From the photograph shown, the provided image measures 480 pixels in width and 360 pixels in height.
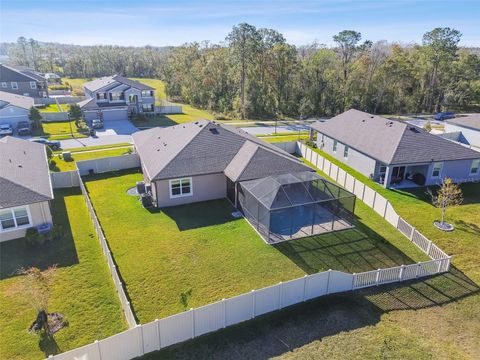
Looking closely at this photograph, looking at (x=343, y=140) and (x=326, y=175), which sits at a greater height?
(x=343, y=140)

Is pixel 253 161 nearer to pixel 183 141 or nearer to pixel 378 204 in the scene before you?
pixel 183 141

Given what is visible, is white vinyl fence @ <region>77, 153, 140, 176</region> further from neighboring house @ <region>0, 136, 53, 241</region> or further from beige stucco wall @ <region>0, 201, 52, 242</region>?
beige stucco wall @ <region>0, 201, 52, 242</region>

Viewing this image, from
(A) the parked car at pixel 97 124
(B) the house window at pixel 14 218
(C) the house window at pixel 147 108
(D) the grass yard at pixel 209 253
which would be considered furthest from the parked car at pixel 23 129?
(B) the house window at pixel 14 218

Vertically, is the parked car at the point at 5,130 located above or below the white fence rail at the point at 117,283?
above

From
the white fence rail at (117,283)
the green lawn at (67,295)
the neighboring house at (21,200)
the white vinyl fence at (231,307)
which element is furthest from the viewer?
the neighboring house at (21,200)

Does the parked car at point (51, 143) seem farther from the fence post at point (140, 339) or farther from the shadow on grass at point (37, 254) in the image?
the fence post at point (140, 339)

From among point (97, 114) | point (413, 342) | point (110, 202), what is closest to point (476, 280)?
point (413, 342)

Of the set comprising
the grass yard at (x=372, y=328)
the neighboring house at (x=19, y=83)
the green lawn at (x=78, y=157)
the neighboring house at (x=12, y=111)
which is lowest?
the grass yard at (x=372, y=328)
